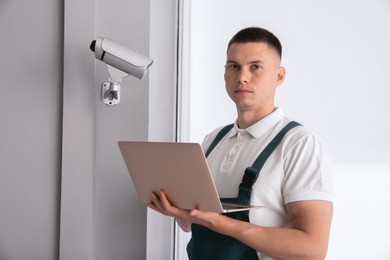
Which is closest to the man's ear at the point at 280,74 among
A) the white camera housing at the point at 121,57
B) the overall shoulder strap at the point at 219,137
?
the overall shoulder strap at the point at 219,137

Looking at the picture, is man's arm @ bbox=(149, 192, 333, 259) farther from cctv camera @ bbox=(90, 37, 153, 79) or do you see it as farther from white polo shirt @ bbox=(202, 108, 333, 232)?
cctv camera @ bbox=(90, 37, 153, 79)

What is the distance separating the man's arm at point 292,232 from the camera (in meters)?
1.08

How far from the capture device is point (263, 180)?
1.16 metres

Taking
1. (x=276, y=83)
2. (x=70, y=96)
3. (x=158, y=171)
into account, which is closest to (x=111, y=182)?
(x=70, y=96)

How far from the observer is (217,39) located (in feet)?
5.98

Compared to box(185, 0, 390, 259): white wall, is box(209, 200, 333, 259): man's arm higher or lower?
lower

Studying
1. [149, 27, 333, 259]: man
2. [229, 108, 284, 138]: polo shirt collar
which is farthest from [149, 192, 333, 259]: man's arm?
[229, 108, 284, 138]: polo shirt collar

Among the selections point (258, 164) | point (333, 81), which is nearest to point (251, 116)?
point (258, 164)

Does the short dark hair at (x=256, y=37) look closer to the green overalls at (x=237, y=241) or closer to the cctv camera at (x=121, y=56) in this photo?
the green overalls at (x=237, y=241)

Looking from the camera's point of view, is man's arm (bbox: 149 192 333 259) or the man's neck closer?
man's arm (bbox: 149 192 333 259)

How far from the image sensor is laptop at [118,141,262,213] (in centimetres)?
106

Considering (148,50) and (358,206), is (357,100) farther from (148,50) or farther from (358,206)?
(148,50)

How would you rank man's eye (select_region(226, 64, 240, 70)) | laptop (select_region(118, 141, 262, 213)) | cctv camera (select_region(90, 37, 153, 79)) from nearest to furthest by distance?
laptop (select_region(118, 141, 262, 213)) < man's eye (select_region(226, 64, 240, 70)) < cctv camera (select_region(90, 37, 153, 79))

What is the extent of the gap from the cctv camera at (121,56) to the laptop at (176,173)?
41 cm
